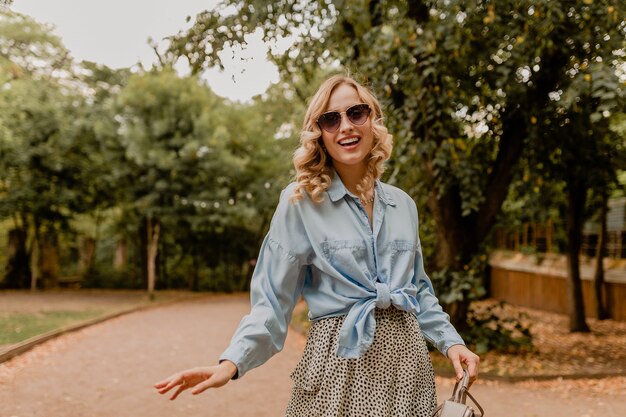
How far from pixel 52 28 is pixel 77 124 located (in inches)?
116

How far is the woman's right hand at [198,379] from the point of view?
1641mm

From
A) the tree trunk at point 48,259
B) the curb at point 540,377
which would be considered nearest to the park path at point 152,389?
the curb at point 540,377

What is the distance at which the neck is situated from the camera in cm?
217

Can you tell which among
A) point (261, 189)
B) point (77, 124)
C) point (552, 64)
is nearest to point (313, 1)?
point (552, 64)

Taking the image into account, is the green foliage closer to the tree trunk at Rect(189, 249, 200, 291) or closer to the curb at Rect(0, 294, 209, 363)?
the curb at Rect(0, 294, 209, 363)

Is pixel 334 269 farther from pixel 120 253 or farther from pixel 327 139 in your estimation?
pixel 120 253

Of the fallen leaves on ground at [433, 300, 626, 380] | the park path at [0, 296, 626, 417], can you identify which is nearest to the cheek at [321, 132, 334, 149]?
the park path at [0, 296, 626, 417]

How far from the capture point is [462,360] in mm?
2092

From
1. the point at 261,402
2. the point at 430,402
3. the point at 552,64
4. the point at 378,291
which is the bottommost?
the point at 261,402

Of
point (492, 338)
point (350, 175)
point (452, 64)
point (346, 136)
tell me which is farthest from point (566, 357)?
point (346, 136)

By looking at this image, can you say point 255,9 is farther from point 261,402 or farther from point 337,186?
point 337,186

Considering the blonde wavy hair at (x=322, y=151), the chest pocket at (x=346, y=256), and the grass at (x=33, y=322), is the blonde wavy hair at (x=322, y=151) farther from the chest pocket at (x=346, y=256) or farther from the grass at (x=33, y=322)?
the grass at (x=33, y=322)

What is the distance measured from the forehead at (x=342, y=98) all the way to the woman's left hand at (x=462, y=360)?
88cm

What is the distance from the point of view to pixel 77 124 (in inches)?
754
